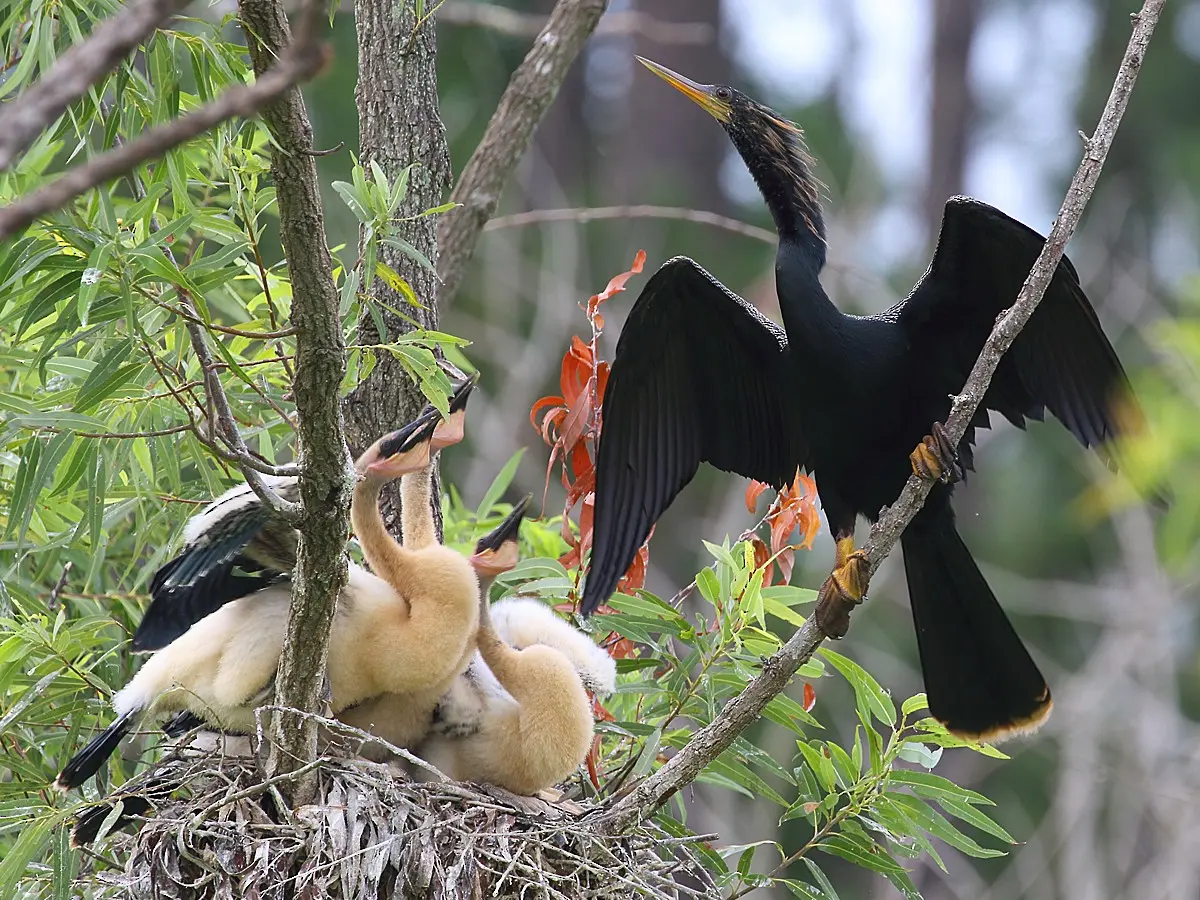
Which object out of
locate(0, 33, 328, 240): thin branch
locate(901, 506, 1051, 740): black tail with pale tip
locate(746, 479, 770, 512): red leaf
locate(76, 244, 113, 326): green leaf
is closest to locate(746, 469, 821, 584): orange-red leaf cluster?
locate(746, 479, 770, 512): red leaf

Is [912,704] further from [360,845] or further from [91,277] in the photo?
[91,277]

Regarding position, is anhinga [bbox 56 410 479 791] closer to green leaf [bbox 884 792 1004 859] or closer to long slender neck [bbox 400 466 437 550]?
long slender neck [bbox 400 466 437 550]

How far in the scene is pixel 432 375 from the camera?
2.47 m

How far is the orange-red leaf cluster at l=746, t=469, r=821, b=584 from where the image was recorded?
3172 mm

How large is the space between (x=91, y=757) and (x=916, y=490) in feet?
5.49

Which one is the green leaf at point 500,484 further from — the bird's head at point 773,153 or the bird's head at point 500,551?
the bird's head at point 773,153

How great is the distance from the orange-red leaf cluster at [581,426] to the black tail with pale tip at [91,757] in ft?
3.46

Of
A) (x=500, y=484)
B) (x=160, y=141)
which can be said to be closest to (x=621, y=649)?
(x=500, y=484)

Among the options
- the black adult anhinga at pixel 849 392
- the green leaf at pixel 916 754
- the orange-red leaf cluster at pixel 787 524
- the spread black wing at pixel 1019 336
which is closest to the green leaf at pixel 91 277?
→ the black adult anhinga at pixel 849 392

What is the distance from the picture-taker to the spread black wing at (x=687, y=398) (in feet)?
11.3

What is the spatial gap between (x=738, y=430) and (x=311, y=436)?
1745mm

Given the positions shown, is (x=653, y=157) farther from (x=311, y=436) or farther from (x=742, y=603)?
(x=311, y=436)

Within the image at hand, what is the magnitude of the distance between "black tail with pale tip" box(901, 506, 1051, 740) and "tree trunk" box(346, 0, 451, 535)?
3.91 ft

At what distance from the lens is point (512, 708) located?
304 centimetres
